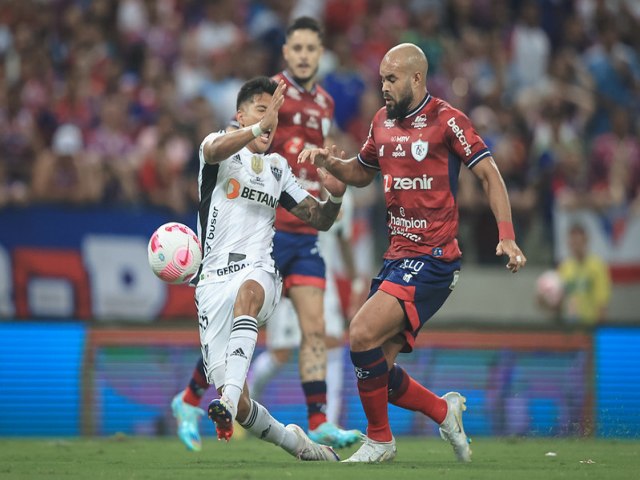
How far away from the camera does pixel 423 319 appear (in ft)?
28.6

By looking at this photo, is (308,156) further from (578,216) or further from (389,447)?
(578,216)

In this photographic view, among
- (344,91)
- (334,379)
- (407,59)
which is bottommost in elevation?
(334,379)

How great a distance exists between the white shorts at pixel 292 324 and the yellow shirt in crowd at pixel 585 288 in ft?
12.3

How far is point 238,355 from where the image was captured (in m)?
8.27

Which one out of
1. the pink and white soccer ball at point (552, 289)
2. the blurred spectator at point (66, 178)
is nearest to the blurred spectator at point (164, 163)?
the blurred spectator at point (66, 178)

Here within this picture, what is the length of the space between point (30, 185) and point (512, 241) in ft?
27.7

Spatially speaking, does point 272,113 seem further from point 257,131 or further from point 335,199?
point 335,199

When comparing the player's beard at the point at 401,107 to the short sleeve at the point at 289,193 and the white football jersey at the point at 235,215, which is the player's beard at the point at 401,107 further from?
the white football jersey at the point at 235,215

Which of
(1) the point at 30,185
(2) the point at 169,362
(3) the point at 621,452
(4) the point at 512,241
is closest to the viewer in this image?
(4) the point at 512,241

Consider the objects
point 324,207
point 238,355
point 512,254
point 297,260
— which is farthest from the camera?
point 297,260

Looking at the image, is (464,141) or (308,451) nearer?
(464,141)

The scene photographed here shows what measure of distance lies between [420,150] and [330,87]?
7.85 m

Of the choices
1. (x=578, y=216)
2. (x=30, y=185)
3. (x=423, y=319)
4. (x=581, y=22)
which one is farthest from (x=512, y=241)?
(x=581, y=22)

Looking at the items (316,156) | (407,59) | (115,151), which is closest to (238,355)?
(316,156)
